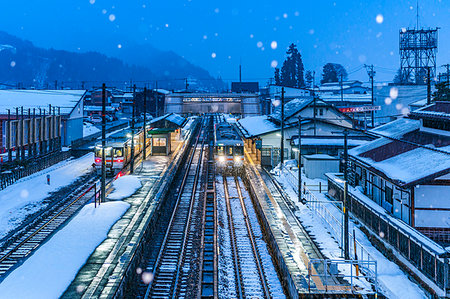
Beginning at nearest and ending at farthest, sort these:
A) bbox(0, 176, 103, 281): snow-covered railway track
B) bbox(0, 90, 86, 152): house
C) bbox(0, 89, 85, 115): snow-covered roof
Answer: bbox(0, 176, 103, 281): snow-covered railway track, bbox(0, 89, 85, 115): snow-covered roof, bbox(0, 90, 86, 152): house

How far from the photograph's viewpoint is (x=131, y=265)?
1445cm

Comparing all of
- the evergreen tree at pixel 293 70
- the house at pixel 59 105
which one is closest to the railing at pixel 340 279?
the house at pixel 59 105

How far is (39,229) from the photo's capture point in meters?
19.1

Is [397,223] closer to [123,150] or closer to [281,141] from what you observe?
[281,141]

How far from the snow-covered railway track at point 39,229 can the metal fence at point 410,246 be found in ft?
45.6

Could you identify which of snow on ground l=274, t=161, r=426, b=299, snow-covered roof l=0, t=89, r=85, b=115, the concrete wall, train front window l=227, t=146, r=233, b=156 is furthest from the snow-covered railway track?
snow-covered roof l=0, t=89, r=85, b=115

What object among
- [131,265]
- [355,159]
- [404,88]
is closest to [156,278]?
[131,265]

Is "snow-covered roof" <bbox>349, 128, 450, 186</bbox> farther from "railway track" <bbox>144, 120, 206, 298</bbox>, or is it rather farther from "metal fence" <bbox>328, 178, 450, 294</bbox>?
"railway track" <bbox>144, 120, 206, 298</bbox>

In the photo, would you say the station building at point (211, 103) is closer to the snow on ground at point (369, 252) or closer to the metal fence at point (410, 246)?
the snow on ground at point (369, 252)

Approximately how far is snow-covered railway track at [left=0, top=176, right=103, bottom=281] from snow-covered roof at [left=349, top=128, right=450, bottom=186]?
15.2 metres

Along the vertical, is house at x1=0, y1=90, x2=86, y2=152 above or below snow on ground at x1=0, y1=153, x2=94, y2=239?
above

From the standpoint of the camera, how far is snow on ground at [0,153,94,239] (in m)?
21.0

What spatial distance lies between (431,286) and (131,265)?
406 inches

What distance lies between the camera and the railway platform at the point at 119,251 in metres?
12.3
